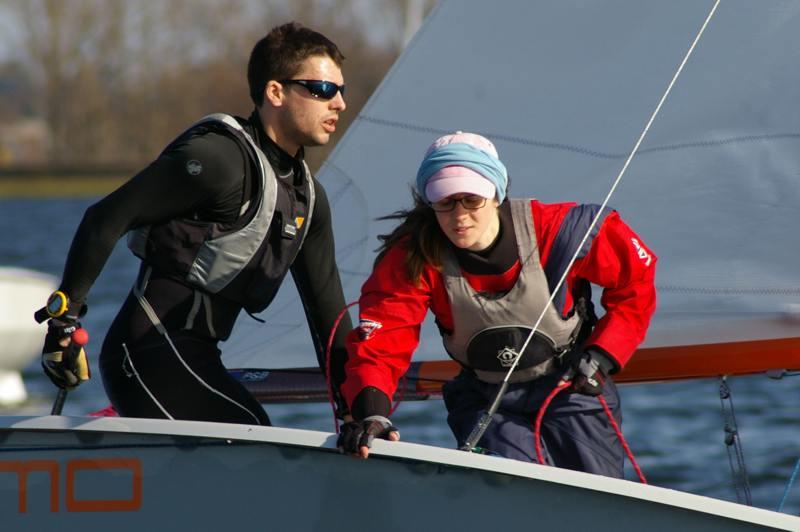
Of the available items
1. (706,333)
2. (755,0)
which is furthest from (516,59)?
(706,333)

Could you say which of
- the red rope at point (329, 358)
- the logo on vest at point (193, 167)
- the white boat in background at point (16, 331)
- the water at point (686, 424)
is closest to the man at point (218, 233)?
the logo on vest at point (193, 167)

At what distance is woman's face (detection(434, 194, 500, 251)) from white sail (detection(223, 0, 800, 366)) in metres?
0.68

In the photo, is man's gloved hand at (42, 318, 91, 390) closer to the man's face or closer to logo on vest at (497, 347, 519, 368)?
the man's face

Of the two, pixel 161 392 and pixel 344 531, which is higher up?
pixel 161 392

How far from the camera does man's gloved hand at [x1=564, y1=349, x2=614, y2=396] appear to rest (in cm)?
243

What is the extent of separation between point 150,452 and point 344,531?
13.7 inches

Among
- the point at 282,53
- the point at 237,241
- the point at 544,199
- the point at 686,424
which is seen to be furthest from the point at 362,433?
the point at 686,424

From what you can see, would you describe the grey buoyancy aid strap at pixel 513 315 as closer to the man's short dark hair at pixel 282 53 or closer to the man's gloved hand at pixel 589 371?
the man's gloved hand at pixel 589 371

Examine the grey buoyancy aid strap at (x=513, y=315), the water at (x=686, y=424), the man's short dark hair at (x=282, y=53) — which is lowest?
the grey buoyancy aid strap at (x=513, y=315)

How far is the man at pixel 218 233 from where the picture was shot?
2.52 meters

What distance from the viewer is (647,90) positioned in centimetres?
326

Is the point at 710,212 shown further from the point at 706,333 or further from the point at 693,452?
the point at 693,452

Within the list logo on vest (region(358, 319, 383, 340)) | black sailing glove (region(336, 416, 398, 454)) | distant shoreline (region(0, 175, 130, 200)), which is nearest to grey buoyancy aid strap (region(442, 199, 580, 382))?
logo on vest (region(358, 319, 383, 340))

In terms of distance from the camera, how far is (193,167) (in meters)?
2.47
